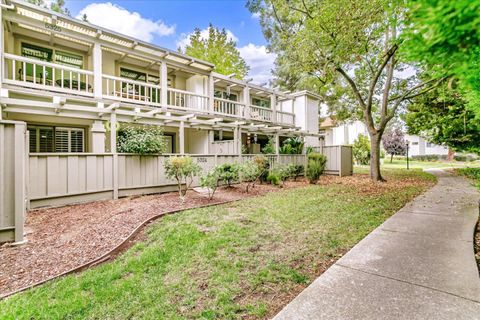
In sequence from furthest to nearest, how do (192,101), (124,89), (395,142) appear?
(395,142) < (192,101) < (124,89)

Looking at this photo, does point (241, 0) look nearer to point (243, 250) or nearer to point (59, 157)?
point (59, 157)

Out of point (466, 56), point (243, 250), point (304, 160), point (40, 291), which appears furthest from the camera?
point (304, 160)

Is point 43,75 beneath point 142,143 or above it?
above

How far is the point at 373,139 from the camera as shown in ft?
39.9

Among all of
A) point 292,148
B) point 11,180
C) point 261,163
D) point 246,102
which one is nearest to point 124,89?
point 246,102

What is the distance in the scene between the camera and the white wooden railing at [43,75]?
27.3 ft

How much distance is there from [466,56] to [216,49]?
949 inches

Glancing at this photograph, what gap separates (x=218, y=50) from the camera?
23.0 metres

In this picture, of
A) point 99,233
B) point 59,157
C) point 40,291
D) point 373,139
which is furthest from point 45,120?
point 373,139

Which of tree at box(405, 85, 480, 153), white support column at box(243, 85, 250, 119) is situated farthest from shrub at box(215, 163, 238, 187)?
tree at box(405, 85, 480, 153)

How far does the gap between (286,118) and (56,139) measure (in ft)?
48.5

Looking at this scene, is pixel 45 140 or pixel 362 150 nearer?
pixel 45 140

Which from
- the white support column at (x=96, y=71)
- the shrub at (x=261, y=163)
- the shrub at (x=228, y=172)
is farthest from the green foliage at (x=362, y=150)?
the white support column at (x=96, y=71)

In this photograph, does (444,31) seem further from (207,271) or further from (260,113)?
Answer: (260,113)
